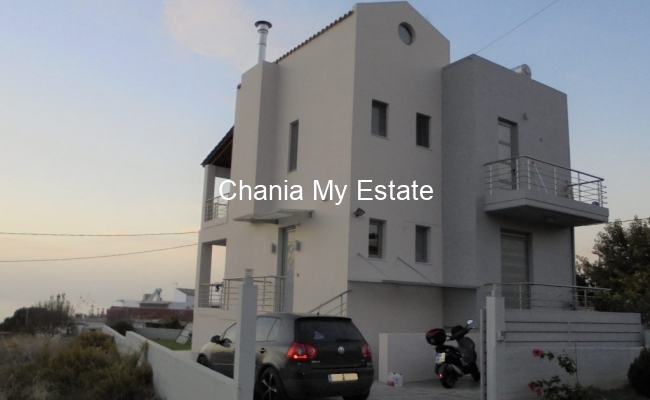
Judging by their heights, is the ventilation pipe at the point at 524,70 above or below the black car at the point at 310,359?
above

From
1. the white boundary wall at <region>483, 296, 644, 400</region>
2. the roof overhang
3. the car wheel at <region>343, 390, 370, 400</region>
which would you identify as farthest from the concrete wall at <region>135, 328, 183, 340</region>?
the white boundary wall at <region>483, 296, 644, 400</region>

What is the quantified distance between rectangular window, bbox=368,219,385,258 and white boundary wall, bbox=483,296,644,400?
5138mm

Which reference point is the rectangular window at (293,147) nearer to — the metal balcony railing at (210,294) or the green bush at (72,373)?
the metal balcony railing at (210,294)

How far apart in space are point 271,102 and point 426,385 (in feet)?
31.9

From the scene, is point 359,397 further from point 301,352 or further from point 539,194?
point 539,194

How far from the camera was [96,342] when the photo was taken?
16.0 metres

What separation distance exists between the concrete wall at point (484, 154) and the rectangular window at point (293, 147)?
13.5 ft

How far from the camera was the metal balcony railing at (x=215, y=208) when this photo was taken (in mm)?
21375

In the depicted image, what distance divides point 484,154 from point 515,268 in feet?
10.7

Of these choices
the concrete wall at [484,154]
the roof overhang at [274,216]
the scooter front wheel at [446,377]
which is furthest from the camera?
the roof overhang at [274,216]

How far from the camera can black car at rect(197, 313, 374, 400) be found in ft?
30.1

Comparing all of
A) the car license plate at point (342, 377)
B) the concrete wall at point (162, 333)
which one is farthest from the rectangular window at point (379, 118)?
the concrete wall at point (162, 333)

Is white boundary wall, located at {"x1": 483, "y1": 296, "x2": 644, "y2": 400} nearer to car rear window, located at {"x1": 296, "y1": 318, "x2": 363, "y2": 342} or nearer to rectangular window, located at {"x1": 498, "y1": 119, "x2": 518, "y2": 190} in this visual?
car rear window, located at {"x1": 296, "y1": 318, "x2": 363, "y2": 342}

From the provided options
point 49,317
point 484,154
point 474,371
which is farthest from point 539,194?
point 49,317
